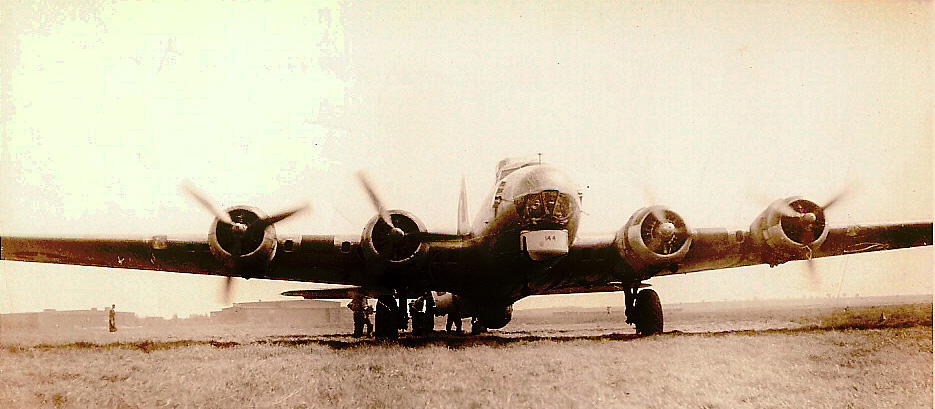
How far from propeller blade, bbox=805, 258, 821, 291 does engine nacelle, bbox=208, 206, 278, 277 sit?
6771mm

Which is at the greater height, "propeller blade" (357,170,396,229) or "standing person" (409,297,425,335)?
"propeller blade" (357,170,396,229)

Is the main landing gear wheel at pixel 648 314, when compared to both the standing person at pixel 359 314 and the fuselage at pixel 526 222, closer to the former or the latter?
the fuselage at pixel 526 222

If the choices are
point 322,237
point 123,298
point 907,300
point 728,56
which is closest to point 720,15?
point 728,56

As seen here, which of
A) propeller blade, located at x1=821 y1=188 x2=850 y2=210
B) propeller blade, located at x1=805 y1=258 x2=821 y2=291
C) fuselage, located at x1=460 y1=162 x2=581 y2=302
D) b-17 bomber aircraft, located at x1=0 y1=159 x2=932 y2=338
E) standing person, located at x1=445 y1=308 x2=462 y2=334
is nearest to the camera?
b-17 bomber aircraft, located at x1=0 y1=159 x2=932 y2=338

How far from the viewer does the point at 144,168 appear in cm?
625

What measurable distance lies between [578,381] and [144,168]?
5.03 meters

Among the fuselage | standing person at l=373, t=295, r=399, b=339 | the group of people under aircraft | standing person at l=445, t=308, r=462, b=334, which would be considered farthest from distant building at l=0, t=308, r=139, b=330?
standing person at l=445, t=308, r=462, b=334

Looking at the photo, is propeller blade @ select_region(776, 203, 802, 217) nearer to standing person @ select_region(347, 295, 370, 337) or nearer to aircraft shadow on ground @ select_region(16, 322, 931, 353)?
aircraft shadow on ground @ select_region(16, 322, 931, 353)

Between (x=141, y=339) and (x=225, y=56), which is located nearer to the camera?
(x=225, y=56)

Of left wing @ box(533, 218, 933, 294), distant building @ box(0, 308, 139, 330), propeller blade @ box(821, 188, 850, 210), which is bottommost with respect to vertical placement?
distant building @ box(0, 308, 139, 330)

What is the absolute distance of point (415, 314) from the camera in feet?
34.4

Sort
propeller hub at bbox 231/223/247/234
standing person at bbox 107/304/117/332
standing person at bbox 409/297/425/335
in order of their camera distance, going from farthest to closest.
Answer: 1. standing person at bbox 409/297/425/335
2. propeller hub at bbox 231/223/247/234
3. standing person at bbox 107/304/117/332

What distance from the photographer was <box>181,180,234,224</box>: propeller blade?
6328 mm

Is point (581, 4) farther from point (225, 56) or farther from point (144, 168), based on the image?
point (144, 168)
